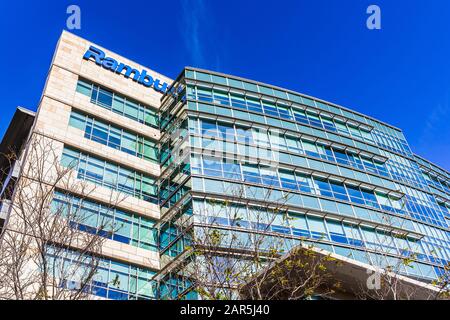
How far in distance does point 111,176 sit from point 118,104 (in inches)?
253

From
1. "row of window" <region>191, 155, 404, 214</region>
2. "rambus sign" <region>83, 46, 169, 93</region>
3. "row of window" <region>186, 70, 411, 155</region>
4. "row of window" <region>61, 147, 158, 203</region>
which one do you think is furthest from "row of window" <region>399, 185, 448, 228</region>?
"rambus sign" <region>83, 46, 169, 93</region>

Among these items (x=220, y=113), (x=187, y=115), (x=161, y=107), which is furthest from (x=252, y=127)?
(x=161, y=107)

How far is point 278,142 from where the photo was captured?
29125 millimetres

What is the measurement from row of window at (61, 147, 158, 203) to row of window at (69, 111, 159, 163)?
5.29ft

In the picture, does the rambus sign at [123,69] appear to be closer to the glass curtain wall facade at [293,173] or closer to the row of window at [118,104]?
the glass curtain wall facade at [293,173]

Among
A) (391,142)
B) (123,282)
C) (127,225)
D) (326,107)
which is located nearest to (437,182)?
(391,142)

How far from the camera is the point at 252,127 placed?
2912 cm

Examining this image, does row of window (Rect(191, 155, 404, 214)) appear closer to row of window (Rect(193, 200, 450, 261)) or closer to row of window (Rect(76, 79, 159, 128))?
row of window (Rect(193, 200, 450, 261))

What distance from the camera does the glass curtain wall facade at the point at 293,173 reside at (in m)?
24.2

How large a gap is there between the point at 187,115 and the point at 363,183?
13067 mm

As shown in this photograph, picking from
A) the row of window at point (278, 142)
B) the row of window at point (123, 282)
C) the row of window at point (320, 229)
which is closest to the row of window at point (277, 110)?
the row of window at point (278, 142)

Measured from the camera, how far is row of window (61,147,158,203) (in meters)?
24.6

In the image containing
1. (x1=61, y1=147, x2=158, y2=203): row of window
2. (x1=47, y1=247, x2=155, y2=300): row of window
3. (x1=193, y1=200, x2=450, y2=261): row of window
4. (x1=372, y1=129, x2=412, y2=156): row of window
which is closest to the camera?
(x1=47, y1=247, x2=155, y2=300): row of window

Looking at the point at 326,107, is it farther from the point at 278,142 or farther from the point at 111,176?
the point at 111,176
